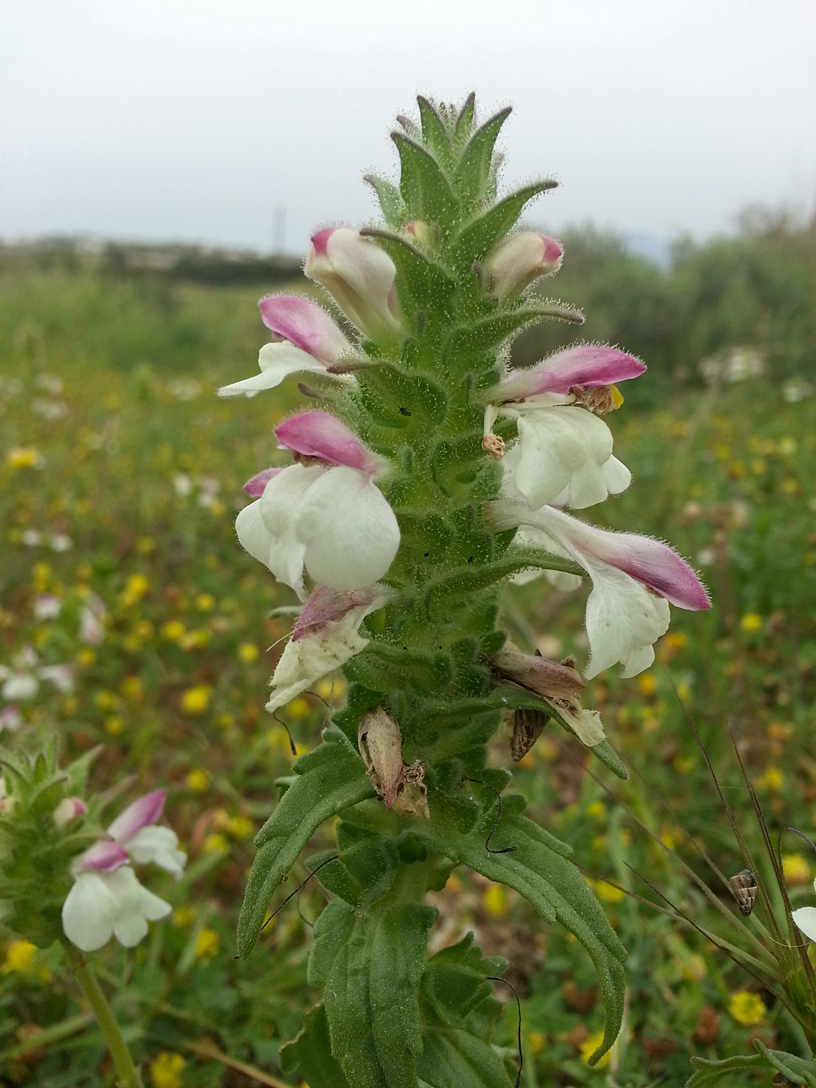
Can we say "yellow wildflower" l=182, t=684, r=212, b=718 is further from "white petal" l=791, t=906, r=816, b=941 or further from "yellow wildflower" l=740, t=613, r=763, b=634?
"white petal" l=791, t=906, r=816, b=941

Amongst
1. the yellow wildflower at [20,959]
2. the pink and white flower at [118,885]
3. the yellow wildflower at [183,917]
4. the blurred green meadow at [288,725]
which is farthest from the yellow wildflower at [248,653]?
the pink and white flower at [118,885]

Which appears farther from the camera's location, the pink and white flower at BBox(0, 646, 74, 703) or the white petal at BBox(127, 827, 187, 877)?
the pink and white flower at BBox(0, 646, 74, 703)

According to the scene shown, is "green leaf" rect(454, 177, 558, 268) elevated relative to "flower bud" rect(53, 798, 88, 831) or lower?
elevated

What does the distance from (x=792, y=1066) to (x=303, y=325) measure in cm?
121

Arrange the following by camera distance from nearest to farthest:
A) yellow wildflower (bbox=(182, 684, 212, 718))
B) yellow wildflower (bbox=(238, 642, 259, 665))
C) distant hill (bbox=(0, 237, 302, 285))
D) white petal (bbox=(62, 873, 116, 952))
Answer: white petal (bbox=(62, 873, 116, 952)) → yellow wildflower (bbox=(182, 684, 212, 718)) → yellow wildflower (bbox=(238, 642, 259, 665)) → distant hill (bbox=(0, 237, 302, 285))

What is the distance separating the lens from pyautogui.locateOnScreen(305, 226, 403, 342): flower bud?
1.11 m

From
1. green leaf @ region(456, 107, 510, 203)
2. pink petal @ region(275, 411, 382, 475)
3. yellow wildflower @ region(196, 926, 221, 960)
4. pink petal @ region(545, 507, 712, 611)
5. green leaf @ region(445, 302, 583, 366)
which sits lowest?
yellow wildflower @ region(196, 926, 221, 960)

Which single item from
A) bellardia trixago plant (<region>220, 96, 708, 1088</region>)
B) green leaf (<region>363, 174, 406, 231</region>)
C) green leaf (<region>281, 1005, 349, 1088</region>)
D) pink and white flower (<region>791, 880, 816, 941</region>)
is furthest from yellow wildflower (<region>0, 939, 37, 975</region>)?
green leaf (<region>363, 174, 406, 231</region>)

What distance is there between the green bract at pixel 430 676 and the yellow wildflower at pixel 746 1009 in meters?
0.75

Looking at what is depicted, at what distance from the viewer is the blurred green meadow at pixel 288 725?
187 cm

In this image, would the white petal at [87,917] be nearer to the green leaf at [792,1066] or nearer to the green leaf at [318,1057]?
the green leaf at [318,1057]

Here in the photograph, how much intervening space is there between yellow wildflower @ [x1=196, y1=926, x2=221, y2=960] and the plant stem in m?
0.62

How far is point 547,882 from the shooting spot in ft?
3.53

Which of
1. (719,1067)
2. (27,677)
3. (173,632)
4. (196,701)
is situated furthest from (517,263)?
(173,632)
